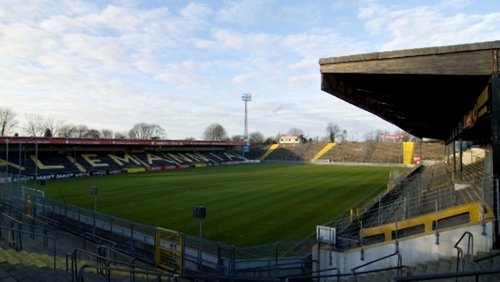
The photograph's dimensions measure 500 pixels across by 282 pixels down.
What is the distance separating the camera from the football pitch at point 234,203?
18.5 meters

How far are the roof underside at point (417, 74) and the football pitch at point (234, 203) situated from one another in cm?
841

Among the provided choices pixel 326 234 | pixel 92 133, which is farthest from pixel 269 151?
pixel 326 234

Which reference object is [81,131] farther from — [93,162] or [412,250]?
[412,250]

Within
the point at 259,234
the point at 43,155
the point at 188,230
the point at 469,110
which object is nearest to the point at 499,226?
the point at 469,110

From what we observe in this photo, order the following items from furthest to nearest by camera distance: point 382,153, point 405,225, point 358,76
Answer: point 382,153 → point 405,225 → point 358,76

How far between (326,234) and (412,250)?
2737mm

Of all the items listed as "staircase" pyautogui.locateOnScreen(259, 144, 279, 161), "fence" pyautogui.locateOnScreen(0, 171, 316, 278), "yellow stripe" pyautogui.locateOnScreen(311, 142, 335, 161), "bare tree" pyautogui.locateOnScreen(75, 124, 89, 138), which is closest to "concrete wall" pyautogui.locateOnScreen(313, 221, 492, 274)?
"fence" pyautogui.locateOnScreen(0, 171, 316, 278)

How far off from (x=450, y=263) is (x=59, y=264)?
10.5 meters

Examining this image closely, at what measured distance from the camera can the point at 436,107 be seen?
14109 millimetres

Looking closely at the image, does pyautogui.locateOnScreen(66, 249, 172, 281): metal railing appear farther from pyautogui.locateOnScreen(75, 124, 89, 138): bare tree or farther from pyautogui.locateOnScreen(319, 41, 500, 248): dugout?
pyautogui.locateOnScreen(75, 124, 89, 138): bare tree

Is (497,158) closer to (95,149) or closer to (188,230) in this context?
(188,230)

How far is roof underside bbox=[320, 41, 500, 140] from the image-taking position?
7.70 m

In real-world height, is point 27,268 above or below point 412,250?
below

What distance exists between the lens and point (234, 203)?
25703 mm
